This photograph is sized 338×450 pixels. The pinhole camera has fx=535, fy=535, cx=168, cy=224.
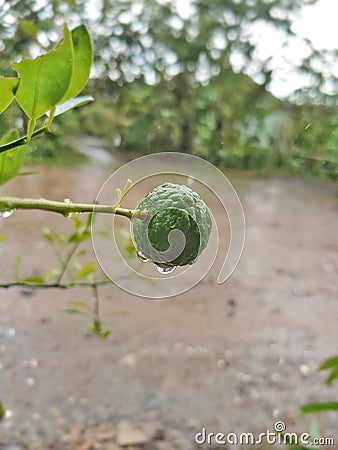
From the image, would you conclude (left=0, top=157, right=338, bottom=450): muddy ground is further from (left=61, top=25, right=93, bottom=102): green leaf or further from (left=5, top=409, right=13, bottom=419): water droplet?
(left=61, top=25, right=93, bottom=102): green leaf

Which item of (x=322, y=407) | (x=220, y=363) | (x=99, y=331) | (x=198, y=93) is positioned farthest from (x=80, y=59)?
(x=198, y=93)

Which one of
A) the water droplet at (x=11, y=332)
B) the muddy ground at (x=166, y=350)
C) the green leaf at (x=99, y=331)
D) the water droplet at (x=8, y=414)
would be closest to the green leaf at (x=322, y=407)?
the green leaf at (x=99, y=331)

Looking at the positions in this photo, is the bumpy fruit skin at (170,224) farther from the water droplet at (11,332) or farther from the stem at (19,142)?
the water droplet at (11,332)

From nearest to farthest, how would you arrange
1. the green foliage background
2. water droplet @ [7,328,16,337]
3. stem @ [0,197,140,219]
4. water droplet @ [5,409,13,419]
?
stem @ [0,197,140,219]
water droplet @ [5,409,13,419]
water droplet @ [7,328,16,337]
the green foliage background

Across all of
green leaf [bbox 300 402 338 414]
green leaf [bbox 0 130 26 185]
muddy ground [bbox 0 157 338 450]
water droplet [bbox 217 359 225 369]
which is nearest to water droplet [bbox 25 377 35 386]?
muddy ground [bbox 0 157 338 450]

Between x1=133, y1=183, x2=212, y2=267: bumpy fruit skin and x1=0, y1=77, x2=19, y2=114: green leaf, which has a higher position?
x1=0, y1=77, x2=19, y2=114: green leaf

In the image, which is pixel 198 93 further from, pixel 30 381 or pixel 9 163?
pixel 9 163
